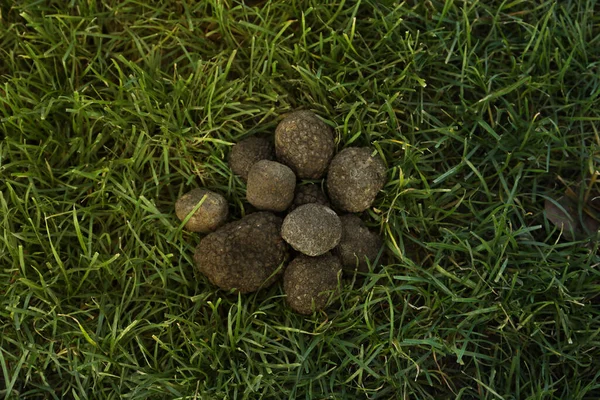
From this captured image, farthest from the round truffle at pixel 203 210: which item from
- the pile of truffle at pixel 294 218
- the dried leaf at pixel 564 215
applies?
the dried leaf at pixel 564 215

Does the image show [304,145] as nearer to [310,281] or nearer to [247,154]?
[247,154]

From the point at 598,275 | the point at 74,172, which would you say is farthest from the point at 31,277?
the point at 598,275

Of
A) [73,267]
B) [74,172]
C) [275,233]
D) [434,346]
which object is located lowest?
[434,346]

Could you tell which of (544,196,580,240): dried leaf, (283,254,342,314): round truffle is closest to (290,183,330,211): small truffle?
(283,254,342,314): round truffle

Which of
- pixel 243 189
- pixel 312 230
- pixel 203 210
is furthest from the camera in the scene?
pixel 243 189

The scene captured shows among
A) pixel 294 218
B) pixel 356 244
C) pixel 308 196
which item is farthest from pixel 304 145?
pixel 356 244

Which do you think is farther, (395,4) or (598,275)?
(395,4)

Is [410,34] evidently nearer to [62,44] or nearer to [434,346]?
[434,346]
